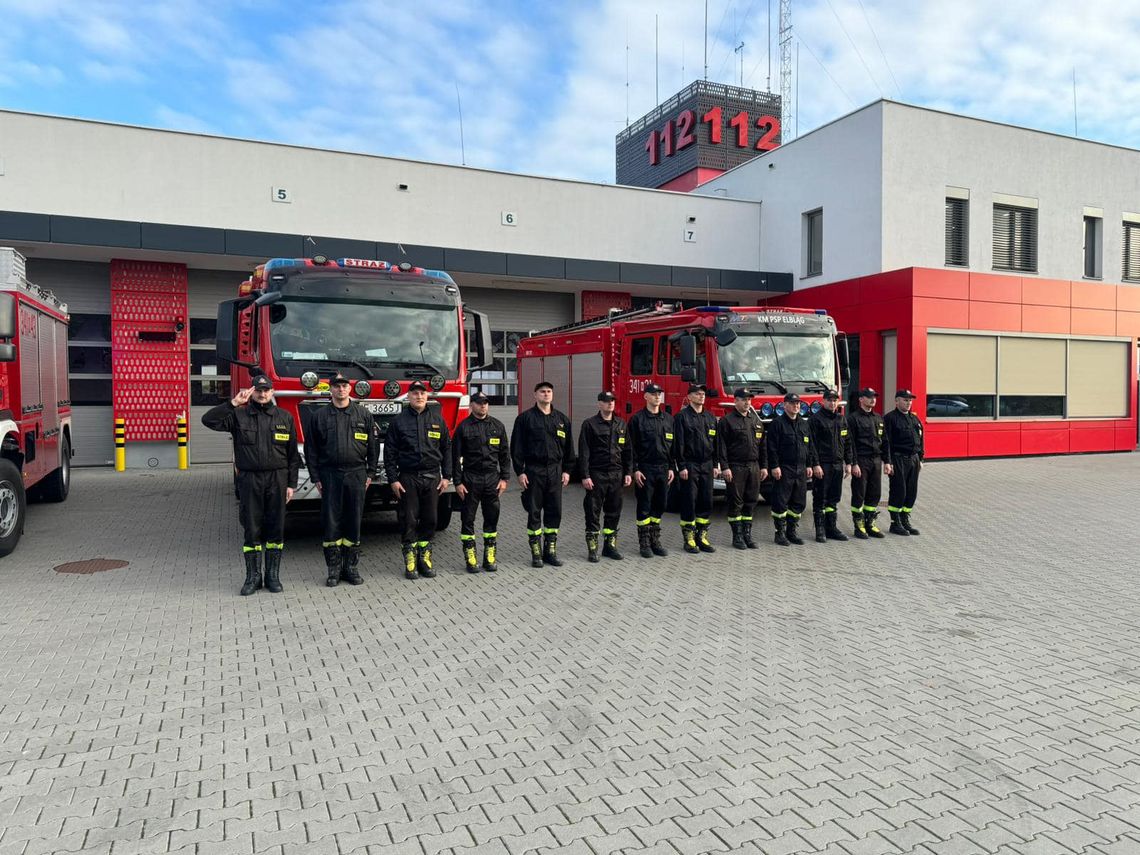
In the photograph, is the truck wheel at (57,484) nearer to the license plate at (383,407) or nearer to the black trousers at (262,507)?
the license plate at (383,407)

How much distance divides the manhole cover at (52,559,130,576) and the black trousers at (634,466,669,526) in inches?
205

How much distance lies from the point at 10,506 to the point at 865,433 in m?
9.33

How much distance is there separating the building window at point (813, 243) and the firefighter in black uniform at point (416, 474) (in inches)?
622

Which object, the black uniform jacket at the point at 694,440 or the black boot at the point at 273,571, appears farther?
the black uniform jacket at the point at 694,440

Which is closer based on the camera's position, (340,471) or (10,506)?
(340,471)

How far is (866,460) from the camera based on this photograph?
9.38m

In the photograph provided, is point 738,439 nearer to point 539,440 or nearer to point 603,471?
point 603,471

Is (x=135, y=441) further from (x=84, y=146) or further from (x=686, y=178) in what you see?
(x=686, y=178)

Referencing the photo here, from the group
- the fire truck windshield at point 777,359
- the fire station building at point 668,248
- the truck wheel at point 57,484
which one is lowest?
the truck wheel at point 57,484

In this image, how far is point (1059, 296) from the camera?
64.3ft

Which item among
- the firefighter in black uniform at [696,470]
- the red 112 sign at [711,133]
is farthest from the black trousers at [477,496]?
the red 112 sign at [711,133]

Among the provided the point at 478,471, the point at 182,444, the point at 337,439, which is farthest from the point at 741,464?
the point at 182,444

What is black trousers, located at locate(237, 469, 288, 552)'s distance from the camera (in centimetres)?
663

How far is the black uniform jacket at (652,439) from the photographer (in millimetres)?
8453
